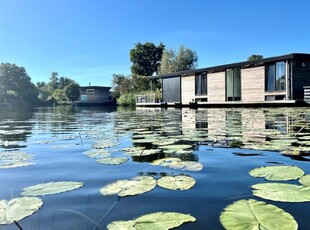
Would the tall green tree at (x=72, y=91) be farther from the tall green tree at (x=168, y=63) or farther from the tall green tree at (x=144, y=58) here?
the tall green tree at (x=168, y=63)

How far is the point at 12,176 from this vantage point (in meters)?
2.01

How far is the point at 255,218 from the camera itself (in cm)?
99

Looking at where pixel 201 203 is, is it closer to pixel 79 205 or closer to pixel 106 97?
pixel 79 205

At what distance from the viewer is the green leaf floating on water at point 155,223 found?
98cm

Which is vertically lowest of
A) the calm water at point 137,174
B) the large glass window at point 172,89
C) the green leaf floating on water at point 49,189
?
the calm water at point 137,174

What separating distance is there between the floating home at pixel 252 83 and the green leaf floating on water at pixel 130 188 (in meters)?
13.3

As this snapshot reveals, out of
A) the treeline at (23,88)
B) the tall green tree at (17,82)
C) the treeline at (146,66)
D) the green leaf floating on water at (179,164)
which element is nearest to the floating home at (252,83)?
the treeline at (146,66)

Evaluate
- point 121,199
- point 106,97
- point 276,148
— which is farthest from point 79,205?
point 106,97

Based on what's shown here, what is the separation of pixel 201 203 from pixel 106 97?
143 feet

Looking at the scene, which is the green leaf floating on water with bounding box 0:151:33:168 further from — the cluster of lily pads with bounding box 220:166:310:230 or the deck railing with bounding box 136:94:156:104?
the deck railing with bounding box 136:94:156:104

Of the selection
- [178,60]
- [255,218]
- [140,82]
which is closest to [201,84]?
[140,82]

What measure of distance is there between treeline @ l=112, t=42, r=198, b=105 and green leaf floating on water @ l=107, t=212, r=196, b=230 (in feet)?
89.3

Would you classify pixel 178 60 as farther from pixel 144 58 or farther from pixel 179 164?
pixel 179 164

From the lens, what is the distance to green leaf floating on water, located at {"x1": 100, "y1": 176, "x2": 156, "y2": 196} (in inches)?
57.2
